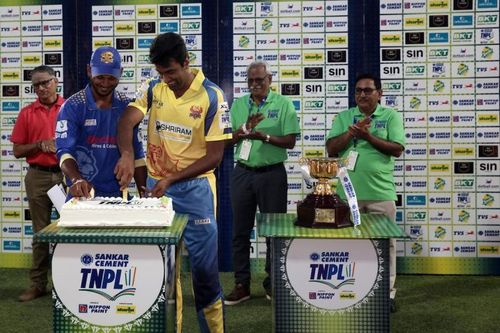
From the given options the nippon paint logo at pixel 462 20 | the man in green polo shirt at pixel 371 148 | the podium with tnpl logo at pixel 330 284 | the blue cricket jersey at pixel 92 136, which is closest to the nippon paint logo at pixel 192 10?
the man in green polo shirt at pixel 371 148

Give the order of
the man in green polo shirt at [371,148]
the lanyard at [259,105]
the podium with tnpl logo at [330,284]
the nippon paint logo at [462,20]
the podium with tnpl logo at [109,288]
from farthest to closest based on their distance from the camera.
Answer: the nippon paint logo at [462,20]
the lanyard at [259,105]
the man in green polo shirt at [371,148]
the podium with tnpl logo at [330,284]
the podium with tnpl logo at [109,288]

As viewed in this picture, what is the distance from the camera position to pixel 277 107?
4805 mm

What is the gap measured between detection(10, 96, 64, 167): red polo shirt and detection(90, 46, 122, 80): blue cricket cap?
1.77 metres

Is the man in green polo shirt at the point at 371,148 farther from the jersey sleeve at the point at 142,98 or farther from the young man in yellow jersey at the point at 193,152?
the jersey sleeve at the point at 142,98

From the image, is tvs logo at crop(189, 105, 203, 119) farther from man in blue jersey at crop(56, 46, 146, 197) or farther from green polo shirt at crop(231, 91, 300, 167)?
green polo shirt at crop(231, 91, 300, 167)

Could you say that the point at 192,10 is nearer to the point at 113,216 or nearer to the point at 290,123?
the point at 290,123

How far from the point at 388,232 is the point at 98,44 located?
12.5ft

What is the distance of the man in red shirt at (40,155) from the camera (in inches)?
191

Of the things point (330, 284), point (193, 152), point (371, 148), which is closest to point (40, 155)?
point (193, 152)

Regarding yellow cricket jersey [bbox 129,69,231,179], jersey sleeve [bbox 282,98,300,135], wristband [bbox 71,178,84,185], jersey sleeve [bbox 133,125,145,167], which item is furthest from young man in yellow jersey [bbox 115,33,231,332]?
jersey sleeve [bbox 282,98,300,135]

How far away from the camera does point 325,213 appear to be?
9.37ft

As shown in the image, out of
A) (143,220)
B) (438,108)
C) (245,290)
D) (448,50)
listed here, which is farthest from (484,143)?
(143,220)

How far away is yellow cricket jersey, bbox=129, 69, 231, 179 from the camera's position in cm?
306

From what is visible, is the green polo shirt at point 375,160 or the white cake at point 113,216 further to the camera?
the green polo shirt at point 375,160
